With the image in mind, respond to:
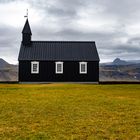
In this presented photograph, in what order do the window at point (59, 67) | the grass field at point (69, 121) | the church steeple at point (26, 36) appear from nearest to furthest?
the grass field at point (69, 121)
the window at point (59, 67)
the church steeple at point (26, 36)

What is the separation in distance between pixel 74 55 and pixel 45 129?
45.7m

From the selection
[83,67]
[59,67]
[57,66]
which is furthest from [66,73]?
[83,67]

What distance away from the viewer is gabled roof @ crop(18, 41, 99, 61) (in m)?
61.0

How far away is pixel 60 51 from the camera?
6294cm

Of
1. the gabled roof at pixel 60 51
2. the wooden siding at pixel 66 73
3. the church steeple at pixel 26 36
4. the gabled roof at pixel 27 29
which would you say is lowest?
the wooden siding at pixel 66 73

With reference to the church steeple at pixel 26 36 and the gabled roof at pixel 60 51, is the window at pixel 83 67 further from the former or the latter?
the church steeple at pixel 26 36

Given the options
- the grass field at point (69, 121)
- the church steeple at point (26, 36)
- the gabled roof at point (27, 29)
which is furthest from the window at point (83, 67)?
the grass field at point (69, 121)

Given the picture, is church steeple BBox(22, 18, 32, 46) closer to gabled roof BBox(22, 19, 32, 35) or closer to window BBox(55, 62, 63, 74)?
gabled roof BBox(22, 19, 32, 35)

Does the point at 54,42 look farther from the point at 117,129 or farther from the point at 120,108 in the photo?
the point at 117,129

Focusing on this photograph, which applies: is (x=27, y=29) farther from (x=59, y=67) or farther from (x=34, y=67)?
(x=59, y=67)

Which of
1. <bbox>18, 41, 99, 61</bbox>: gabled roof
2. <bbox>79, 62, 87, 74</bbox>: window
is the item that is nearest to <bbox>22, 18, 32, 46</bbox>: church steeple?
<bbox>18, 41, 99, 61</bbox>: gabled roof

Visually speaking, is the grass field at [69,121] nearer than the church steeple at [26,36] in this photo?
Yes

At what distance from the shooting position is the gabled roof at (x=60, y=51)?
6103 cm

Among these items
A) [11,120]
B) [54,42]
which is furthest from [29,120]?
[54,42]
